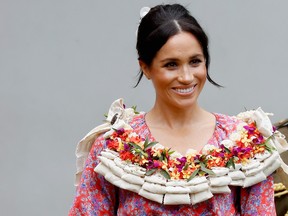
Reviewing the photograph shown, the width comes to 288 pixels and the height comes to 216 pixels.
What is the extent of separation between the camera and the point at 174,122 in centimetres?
454

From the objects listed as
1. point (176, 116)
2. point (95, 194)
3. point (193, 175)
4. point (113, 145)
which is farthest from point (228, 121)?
point (95, 194)

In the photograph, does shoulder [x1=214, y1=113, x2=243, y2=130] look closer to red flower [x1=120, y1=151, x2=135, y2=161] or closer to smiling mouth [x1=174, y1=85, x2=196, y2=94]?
smiling mouth [x1=174, y1=85, x2=196, y2=94]

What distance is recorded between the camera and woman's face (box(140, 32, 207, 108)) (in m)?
4.38

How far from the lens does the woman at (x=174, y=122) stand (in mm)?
4391

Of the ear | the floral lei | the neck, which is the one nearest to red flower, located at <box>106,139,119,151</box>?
the floral lei

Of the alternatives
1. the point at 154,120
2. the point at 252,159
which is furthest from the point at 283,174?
the point at 154,120

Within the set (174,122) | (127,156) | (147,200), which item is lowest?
(147,200)

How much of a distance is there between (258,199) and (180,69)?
525mm

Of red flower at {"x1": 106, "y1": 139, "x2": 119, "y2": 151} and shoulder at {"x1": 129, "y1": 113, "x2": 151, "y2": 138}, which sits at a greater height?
shoulder at {"x1": 129, "y1": 113, "x2": 151, "y2": 138}

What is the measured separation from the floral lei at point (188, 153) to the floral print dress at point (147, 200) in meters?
0.04

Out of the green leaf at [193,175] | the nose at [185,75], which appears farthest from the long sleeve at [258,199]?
the nose at [185,75]

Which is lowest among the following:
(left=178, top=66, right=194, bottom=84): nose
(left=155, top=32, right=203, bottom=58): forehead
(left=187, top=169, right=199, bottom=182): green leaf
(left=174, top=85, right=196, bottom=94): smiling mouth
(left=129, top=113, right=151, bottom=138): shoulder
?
(left=187, top=169, right=199, bottom=182): green leaf

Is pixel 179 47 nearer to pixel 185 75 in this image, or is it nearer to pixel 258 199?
pixel 185 75

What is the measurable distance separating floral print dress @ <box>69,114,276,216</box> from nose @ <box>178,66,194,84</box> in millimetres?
250
